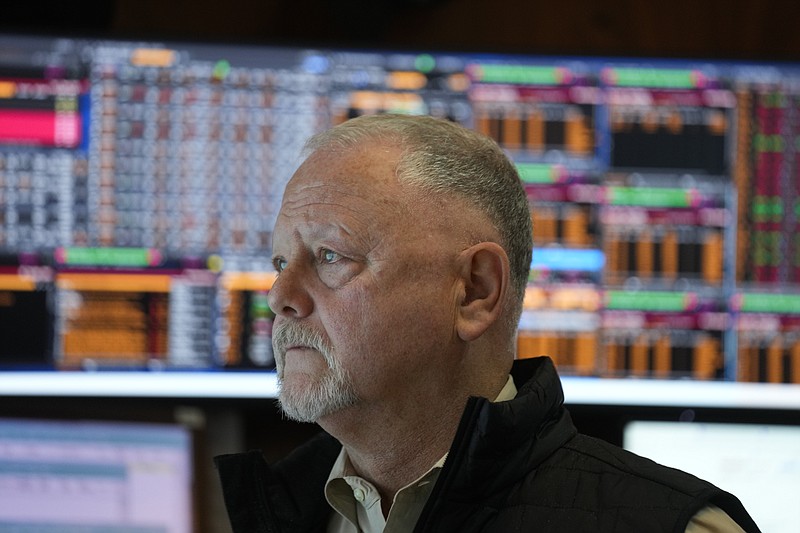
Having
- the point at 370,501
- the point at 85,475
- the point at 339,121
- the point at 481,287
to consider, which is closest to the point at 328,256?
the point at 481,287

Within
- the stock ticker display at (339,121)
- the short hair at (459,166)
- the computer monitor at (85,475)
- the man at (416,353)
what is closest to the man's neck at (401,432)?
the man at (416,353)

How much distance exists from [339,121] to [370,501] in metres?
1.12

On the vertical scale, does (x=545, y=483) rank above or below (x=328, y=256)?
below

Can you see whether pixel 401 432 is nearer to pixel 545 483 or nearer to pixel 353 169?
pixel 545 483

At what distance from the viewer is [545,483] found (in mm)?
1239

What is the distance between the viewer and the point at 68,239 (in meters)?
2.27

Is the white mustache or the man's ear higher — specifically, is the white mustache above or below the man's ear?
below

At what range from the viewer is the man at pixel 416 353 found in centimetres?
122

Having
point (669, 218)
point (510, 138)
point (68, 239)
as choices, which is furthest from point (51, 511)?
point (669, 218)

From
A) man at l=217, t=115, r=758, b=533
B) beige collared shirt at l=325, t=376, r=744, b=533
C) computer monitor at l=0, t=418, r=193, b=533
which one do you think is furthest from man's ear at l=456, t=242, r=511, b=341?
computer monitor at l=0, t=418, r=193, b=533

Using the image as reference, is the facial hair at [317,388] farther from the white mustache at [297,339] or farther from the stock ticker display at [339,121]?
the stock ticker display at [339,121]

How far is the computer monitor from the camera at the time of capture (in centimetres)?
165

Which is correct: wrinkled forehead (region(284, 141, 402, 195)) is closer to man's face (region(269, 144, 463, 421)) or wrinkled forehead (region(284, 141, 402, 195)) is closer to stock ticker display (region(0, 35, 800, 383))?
man's face (region(269, 144, 463, 421))

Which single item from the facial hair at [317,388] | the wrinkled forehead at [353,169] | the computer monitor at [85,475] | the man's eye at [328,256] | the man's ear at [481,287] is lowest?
the computer monitor at [85,475]
